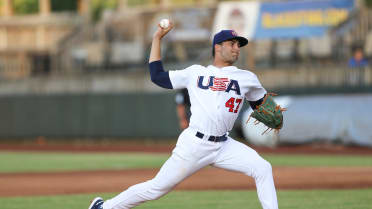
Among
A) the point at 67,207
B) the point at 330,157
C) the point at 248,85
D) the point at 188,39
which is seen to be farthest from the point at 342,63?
the point at 248,85

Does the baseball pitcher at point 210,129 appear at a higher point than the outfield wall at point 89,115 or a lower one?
higher

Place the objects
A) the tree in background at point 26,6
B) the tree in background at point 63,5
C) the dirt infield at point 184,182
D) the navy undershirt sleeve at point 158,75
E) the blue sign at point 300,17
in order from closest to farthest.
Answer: the navy undershirt sleeve at point 158,75
the dirt infield at point 184,182
the blue sign at point 300,17
the tree in background at point 26,6
the tree in background at point 63,5

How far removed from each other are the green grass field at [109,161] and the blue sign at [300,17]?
5.24 metres

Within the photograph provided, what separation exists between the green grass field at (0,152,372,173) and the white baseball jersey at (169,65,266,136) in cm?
974

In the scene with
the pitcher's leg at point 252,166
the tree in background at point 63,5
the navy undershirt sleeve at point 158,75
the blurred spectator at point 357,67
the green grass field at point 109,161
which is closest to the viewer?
the pitcher's leg at point 252,166

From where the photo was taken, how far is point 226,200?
970 centimetres

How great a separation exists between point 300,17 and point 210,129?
57.0ft

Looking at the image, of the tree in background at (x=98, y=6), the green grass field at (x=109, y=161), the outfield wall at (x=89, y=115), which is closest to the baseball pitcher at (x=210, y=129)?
the green grass field at (x=109, y=161)

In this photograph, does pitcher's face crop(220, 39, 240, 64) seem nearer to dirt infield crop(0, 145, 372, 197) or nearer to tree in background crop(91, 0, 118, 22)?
dirt infield crop(0, 145, 372, 197)

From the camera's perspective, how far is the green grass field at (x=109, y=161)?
16.4 metres

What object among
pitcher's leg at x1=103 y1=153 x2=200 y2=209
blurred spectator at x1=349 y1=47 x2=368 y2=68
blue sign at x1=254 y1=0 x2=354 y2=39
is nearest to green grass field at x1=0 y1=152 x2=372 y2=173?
blurred spectator at x1=349 y1=47 x2=368 y2=68

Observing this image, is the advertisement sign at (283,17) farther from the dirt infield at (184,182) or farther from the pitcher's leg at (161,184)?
the pitcher's leg at (161,184)

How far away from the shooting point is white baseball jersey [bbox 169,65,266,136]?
6.46 meters

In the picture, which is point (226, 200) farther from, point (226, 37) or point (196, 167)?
point (226, 37)
